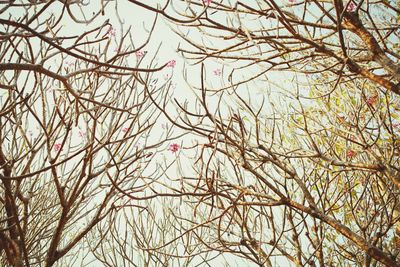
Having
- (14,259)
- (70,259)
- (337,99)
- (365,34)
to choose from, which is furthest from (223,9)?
(70,259)

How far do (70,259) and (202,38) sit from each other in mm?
6416

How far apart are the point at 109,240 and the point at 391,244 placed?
4183mm

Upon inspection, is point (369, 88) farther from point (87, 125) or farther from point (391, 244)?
point (87, 125)

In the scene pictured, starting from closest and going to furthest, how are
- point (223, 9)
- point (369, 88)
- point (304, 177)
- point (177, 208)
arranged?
point (223, 9), point (304, 177), point (369, 88), point (177, 208)

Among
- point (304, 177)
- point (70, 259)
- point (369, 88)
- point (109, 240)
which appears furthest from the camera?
point (70, 259)

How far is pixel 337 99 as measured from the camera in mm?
3840

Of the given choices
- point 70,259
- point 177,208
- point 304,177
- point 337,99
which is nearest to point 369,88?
point 337,99

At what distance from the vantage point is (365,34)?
1644mm

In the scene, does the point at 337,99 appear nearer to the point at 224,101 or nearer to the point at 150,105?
the point at 224,101

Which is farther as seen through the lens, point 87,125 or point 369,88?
point 369,88

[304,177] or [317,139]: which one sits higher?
[317,139]

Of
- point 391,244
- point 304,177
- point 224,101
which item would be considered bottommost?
point 391,244

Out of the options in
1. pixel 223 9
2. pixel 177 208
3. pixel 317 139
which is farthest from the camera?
pixel 177 208

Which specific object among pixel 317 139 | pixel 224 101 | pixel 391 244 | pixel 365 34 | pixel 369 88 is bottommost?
pixel 391 244
